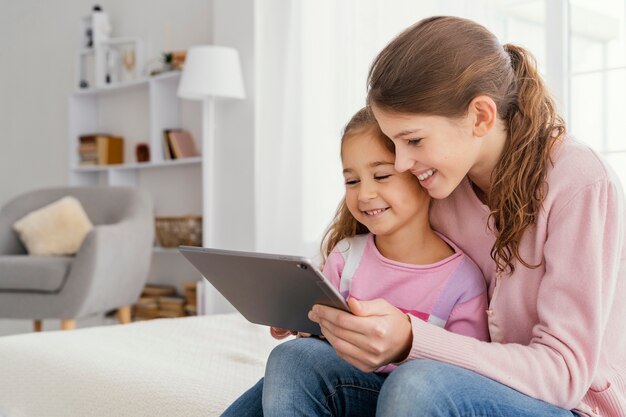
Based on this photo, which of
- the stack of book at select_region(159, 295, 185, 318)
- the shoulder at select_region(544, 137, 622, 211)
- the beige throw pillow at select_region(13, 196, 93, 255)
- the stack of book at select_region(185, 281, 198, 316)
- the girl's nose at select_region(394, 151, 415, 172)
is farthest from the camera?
the stack of book at select_region(159, 295, 185, 318)

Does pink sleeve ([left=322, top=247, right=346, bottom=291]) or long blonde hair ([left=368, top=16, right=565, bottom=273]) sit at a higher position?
long blonde hair ([left=368, top=16, right=565, bottom=273])

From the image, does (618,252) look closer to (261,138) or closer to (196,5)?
(261,138)

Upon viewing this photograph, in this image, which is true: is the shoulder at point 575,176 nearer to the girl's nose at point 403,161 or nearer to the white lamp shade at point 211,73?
the girl's nose at point 403,161

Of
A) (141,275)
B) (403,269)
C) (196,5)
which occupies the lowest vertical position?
(141,275)

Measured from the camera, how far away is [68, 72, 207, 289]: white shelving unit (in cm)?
457

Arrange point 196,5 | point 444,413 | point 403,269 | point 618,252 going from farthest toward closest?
point 196,5 < point 403,269 < point 618,252 < point 444,413

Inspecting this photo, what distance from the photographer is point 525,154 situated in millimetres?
1092

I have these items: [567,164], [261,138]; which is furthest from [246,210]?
[567,164]

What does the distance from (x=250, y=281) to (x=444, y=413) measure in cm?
35

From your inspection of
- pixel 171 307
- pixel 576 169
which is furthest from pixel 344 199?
pixel 171 307

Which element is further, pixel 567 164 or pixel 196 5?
pixel 196 5

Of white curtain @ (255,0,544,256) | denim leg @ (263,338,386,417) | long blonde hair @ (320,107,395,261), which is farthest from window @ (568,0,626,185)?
denim leg @ (263,338,386,417)

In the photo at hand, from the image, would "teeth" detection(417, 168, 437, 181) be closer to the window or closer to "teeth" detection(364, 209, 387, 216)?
"teeth" detection(364, 209, 387, 216)

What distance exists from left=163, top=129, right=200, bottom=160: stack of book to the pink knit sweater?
356cm
